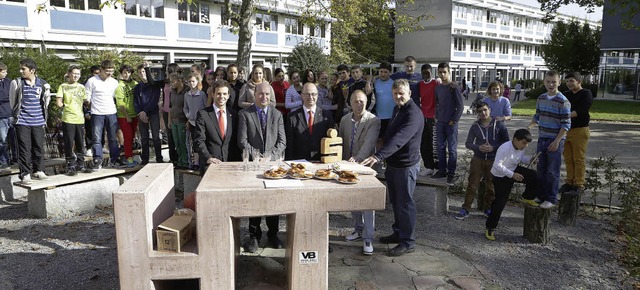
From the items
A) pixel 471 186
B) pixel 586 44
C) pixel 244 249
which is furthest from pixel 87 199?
pixel 586 44

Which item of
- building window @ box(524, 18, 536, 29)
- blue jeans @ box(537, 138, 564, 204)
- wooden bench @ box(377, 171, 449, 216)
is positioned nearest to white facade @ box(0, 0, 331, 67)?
Result: wooden bench @ box(377, 171, 449, 216)

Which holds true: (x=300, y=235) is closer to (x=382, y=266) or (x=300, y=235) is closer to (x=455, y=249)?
(x=382, y=266)

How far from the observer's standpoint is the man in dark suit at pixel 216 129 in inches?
210

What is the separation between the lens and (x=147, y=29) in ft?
77.0

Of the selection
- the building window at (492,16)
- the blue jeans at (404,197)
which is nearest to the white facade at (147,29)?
the blue jeans at (404,197)

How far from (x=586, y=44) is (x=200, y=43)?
98.7 feet

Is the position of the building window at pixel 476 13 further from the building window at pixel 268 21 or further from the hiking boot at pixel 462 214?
the hiking boot at pixel 462 214

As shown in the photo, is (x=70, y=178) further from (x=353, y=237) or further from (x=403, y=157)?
(x=403, y=157)

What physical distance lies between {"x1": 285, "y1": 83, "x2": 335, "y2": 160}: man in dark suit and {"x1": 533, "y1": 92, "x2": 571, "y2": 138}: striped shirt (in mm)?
3204

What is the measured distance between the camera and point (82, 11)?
67.2 ft

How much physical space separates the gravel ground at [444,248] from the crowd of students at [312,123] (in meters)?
0.38

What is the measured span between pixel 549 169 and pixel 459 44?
46.4 m

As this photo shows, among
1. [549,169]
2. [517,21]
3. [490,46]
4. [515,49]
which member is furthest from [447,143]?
[517,21]

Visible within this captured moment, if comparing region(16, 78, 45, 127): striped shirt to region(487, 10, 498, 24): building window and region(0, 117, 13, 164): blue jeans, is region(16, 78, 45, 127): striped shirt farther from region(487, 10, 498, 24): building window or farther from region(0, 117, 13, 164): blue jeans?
region(487, 10, 498, 24): building window
